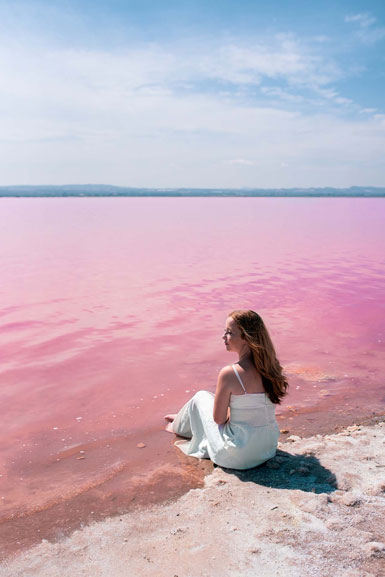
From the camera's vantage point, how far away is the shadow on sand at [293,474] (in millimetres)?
3834

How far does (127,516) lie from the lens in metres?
3.70

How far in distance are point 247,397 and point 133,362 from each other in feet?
11.9

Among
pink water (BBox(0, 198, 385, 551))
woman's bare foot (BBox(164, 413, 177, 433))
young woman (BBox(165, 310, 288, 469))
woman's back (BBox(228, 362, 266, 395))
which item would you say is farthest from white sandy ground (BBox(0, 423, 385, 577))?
woman's bare foot (BBox(164, 413, 177, 433))

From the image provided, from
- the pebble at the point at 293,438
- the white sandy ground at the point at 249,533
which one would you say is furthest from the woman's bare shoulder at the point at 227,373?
the pebble at the point at 293,438

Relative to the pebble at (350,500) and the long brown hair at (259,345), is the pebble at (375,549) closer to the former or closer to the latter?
the pebble at (350,500)

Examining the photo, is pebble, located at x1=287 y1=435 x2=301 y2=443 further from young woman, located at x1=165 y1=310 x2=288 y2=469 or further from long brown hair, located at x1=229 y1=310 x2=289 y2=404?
long brown hair, located at x1=229 y1=310 x2=289 y2=404

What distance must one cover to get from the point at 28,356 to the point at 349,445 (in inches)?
192

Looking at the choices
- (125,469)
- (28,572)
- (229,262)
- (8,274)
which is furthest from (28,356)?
(229,262)

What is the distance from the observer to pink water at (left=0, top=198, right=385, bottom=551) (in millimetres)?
4320

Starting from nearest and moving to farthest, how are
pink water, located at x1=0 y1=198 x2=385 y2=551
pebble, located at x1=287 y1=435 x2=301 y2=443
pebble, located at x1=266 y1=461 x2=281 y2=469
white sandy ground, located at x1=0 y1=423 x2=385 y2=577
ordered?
white sandy ground, located at x1=0 y1=423 x2=385 y2=577, pebble, located at x1=266 y1=461 x2=281 y2=469, pink water, located at x1=0 y1=198 x2=385 y2=551, pebble, located at x1=287 y1=435 x2=301 y2=443

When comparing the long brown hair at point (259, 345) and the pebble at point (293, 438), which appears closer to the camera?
the long brown hair at point (259, 345)

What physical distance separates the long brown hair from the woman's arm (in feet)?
0.84

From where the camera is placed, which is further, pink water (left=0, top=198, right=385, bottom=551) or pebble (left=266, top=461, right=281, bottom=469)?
pink water (left=0, top=198, right=385, bottom=551)

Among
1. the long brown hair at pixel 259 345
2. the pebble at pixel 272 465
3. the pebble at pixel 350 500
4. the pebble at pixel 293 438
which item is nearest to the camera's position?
the pebble at pixel 350 500
